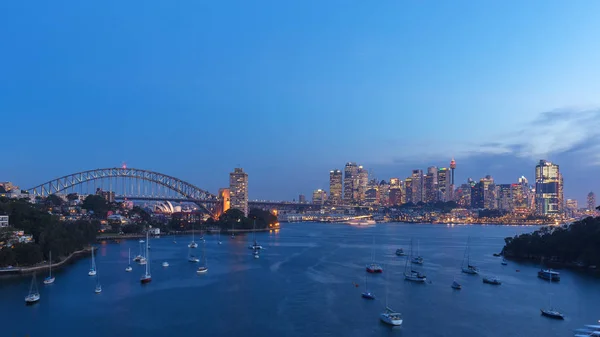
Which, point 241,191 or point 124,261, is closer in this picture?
point 124,261

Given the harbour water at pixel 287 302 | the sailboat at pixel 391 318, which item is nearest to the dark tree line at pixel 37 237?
the harbour water at pixel 287 302

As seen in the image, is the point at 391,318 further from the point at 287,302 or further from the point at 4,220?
the point at 4,220

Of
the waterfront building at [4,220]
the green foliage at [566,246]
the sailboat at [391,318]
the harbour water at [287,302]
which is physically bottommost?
the harbour water at [287,302]

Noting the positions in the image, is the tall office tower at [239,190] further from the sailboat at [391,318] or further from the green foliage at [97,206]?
the sailboat at [391,318]

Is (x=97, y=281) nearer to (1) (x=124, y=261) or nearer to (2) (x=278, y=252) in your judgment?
(1) (x=124, y=261)

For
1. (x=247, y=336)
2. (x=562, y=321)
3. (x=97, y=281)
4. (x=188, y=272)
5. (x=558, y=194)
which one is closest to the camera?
(x=247, y=336)

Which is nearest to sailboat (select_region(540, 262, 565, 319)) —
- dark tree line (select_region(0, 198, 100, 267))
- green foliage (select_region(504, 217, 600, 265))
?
green foliage (select_region(504, 217, 600, 265))

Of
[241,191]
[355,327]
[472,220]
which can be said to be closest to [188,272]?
[355,327]

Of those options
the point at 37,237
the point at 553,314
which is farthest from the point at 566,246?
the point at 37,237
